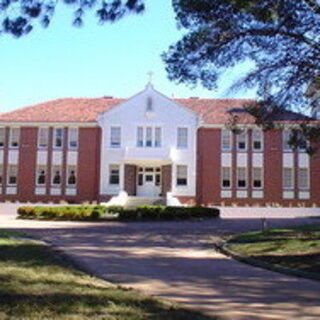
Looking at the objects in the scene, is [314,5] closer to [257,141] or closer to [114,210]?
[114,210]

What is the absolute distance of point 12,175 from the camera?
4412cm

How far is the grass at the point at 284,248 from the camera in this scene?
12.8m

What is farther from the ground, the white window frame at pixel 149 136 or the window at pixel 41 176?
the white window frame at pixel 149 136

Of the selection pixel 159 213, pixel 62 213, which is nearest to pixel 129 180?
pixel 159 213

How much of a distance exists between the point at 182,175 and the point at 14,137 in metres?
14.3

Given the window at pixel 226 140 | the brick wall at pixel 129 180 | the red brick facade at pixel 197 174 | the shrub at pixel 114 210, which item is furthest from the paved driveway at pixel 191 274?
the window at pixel 226 140

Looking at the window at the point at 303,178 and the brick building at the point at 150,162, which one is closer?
the brick building at the point at 150,162

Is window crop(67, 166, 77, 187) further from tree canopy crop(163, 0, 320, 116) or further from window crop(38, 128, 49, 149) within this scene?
tree canopy crop(163, 0, 320, 116)

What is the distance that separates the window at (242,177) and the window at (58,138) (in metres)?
14.9

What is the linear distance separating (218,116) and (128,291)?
1455 inches

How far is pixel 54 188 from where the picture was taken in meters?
43.8

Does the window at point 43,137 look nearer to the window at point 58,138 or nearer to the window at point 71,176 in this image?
the window at point 58,138

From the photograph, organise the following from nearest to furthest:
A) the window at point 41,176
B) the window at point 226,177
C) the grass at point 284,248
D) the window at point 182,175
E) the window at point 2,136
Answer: the grass at point 284,248 < the window at point 182,175 < the window at point 226,177 < the window at point 41,176 < the window at point 2,136

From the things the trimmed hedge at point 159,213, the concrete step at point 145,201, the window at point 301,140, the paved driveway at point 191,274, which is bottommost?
the paved driveway at point 191,274
